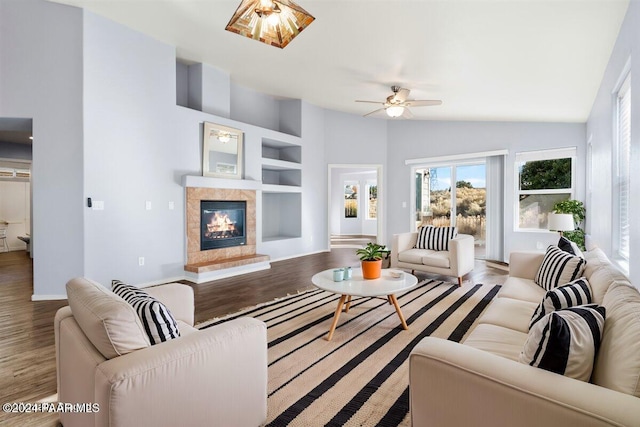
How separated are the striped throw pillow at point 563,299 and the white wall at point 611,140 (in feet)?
2.03

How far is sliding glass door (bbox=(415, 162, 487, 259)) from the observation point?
6750mm

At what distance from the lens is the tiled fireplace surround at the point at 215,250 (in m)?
4.80

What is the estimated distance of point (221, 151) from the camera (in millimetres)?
5273

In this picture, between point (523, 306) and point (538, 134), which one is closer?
point (523, 306)

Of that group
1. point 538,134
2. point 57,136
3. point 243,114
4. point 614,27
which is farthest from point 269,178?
point 614,27

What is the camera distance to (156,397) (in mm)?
1150

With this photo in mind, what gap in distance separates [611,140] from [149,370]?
155 inches

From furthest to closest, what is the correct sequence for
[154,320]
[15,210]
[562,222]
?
[15,210] < [562,222] < [154,320]

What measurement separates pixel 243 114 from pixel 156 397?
5948 millimetres

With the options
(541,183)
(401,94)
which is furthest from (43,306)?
(541,183)

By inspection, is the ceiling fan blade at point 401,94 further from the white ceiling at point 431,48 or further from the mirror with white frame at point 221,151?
the mirror with white frame at point 221,151

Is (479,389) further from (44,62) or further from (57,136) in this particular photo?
(44,62)

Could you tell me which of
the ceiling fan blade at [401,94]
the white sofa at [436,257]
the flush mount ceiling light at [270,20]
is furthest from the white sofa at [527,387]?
the ceiling fan blade at [401,94]

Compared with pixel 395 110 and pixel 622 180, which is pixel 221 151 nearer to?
pixel 395 110
